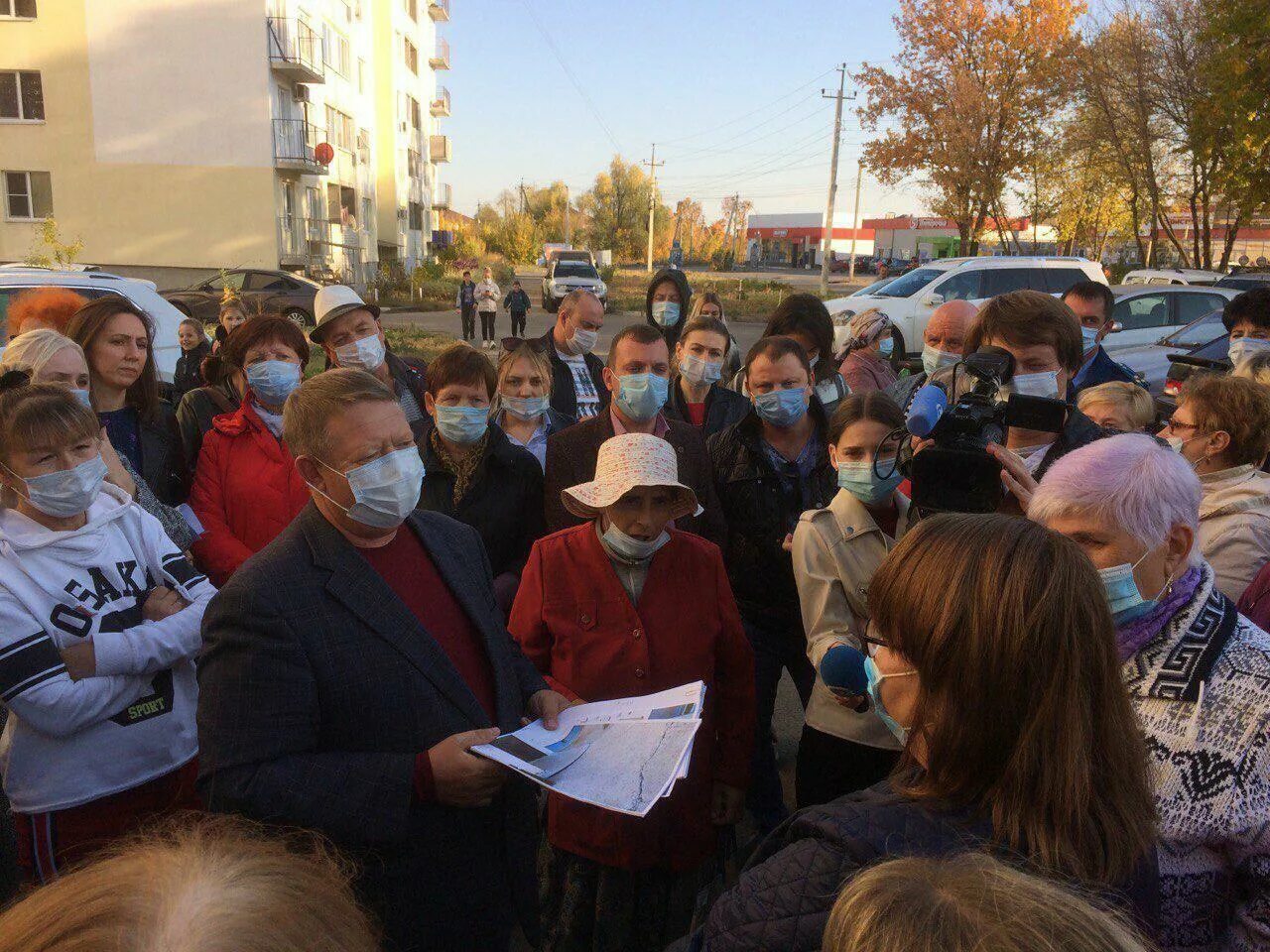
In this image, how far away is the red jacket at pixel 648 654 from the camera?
2.69m

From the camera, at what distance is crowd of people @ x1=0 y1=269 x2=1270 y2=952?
50.7 inches

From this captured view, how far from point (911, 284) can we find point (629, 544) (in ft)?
51.3

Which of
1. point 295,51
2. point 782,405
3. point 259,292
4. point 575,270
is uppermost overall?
point 295,51

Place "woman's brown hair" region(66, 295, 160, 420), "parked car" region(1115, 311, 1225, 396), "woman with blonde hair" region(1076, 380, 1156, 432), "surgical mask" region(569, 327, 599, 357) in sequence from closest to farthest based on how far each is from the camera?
"woman's brown hair" region(66, 295, 160, 420), "woman with blonde hair" region(1076, 380, 1156, 432), "surgical mask" region(569, 327, 599, 357), "parked car" region(1115, 311, 1225, 396)

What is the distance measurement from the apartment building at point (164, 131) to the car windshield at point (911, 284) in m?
21.1

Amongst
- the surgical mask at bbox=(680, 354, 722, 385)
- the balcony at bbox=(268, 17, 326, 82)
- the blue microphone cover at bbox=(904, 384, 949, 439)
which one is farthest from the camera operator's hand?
the balcony at bbox=(268, 17, 326, 82)

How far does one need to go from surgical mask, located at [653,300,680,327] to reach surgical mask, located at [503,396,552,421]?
2.48 metres

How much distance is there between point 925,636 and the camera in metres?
1.38

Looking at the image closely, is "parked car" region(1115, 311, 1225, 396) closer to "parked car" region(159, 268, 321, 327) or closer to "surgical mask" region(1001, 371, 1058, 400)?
"surgical mask" region(1001, 371, 1058, 400)

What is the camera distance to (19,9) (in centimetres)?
2592

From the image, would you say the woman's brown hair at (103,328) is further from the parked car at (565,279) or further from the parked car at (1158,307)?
the parked car at (565,279)

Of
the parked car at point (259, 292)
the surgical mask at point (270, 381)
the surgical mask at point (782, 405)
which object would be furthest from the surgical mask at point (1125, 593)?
the parked car at point (259, 292)

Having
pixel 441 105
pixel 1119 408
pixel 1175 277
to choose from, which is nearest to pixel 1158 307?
pixel 1175 277

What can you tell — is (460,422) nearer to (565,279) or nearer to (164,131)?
A: (565,279)
